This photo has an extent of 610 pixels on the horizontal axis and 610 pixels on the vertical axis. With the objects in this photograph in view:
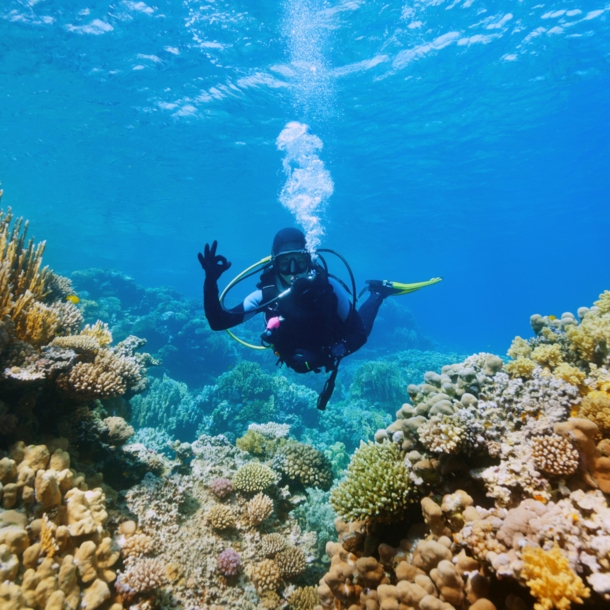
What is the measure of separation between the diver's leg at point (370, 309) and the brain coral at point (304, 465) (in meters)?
2.77

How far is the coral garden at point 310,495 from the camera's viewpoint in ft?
6.64

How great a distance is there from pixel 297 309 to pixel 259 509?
2713mm

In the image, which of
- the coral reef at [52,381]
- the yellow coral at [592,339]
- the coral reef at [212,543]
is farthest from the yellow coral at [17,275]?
the yellow coral at [592,339]

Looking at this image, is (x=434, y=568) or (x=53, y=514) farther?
(x=53, y=514)

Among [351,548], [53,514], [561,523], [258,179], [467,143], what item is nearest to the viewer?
[561,523]

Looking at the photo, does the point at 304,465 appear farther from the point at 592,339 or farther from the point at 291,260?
the point at 592,339

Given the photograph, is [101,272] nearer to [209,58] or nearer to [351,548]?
[209,58]

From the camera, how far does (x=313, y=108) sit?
766 inches

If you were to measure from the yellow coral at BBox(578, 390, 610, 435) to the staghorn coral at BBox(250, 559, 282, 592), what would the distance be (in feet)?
11.3

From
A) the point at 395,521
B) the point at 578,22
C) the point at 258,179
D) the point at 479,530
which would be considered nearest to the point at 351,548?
the point at 395,521

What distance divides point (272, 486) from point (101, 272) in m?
25.8

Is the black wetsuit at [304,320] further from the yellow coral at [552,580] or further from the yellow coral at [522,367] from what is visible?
the yellow coral at [552,580]

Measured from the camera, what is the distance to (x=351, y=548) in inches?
121

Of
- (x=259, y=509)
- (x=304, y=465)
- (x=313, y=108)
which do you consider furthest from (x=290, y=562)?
(x=313, y=108)
